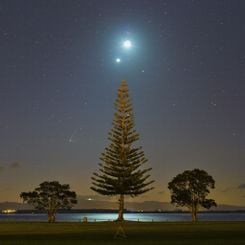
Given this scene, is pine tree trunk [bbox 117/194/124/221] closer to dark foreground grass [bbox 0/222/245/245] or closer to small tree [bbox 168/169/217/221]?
small tree [bbox 168/169/217/221]

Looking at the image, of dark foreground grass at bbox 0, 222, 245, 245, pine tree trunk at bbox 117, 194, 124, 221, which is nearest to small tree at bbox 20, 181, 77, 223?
pine tree trunk at bbox 117, 194, 124, 221

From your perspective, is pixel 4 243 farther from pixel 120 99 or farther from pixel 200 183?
pixel 200 183

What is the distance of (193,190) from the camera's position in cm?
7250

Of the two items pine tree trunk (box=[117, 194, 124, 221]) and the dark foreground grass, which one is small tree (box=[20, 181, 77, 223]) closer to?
pine tree trunk (box=[117, 194, 124, 221])

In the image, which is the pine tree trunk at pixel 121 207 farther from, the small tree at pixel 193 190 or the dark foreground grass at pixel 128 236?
the dark foreground grass at pixel 128 236

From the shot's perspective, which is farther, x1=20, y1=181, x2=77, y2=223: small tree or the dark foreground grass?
x1=20, y1=181, x2=77, y2=223: small tree

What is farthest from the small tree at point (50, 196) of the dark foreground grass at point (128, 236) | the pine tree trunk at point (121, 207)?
the dark foreground grass at point (128, 236)

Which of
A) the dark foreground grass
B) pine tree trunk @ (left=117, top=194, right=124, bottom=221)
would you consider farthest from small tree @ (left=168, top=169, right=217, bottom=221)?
the dark foreground grass

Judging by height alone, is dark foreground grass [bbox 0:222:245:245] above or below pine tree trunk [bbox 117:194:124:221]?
below

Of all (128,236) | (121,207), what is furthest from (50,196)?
(128,236)

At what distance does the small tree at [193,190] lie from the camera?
236 feet

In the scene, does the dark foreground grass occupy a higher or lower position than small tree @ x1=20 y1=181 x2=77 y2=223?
lower

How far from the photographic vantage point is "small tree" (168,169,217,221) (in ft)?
236

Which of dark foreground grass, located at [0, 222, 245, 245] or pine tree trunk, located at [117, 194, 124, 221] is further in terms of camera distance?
pine tree trunk, located at [117, 194, 124, 221]
